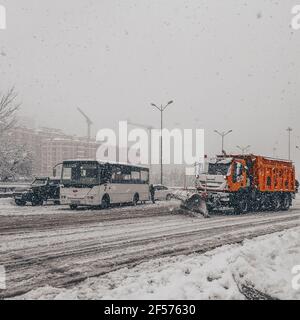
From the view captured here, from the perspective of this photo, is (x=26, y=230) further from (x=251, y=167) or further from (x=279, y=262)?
(x=251, y=167)

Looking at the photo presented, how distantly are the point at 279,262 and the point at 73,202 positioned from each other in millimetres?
15959

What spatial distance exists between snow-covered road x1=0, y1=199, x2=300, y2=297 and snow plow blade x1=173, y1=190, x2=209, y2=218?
413cm

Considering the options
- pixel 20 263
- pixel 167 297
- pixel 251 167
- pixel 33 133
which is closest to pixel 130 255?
pixel 20 263

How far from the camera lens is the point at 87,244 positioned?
11430 mm

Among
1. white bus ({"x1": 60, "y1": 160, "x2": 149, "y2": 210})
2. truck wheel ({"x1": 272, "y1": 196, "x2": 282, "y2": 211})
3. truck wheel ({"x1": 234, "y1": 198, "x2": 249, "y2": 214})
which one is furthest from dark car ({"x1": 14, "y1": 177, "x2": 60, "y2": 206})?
truck wheel ({"x1": 272, "y1": 196, "x2": 282, "y2": 211})

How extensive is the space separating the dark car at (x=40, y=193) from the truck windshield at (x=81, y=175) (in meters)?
4.09

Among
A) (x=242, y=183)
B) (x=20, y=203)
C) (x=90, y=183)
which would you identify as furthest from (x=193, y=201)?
(x=20, y=203)

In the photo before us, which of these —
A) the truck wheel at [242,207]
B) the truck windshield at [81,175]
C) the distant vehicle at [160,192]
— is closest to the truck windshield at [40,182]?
the truck windshield at [81,175]

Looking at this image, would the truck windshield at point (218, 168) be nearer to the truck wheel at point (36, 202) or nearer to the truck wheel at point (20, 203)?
the truck wheel at point (36, 202)

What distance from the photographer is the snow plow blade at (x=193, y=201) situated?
21.8m

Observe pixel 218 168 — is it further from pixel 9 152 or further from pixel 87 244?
pixel 9 152

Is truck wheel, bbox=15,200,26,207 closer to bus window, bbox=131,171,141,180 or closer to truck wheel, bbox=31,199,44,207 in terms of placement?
truck wheel, bbox=31,199,44,207

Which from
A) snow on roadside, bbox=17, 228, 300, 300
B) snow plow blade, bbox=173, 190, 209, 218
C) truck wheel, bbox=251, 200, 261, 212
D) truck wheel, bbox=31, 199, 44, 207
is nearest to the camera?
snow on roadside, bbox=17, 228, 300, 300

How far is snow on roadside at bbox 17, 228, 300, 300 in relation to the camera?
21.0 ft
